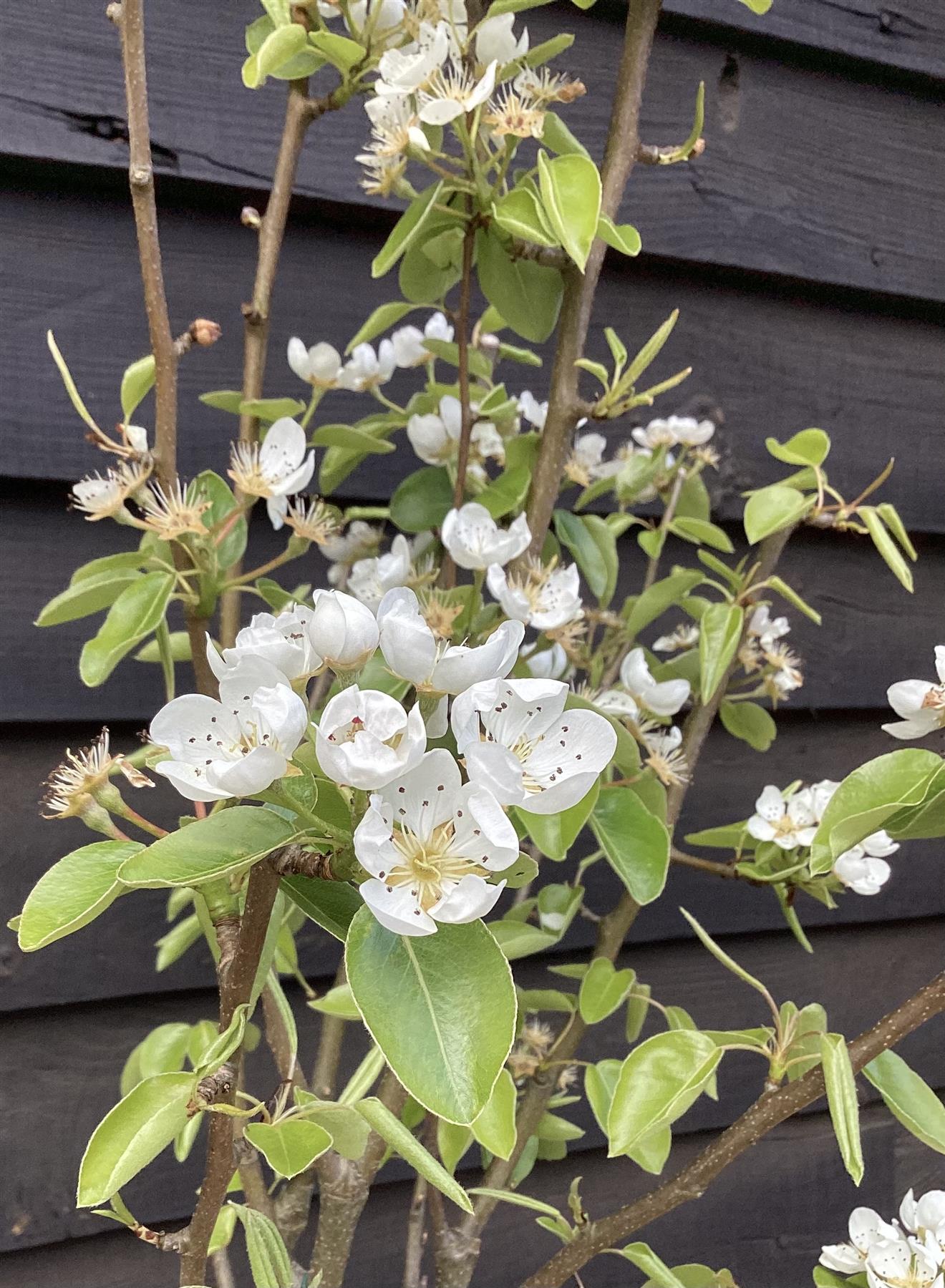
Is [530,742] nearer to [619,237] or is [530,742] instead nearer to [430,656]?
[430,656]

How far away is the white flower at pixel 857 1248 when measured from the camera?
622 mm

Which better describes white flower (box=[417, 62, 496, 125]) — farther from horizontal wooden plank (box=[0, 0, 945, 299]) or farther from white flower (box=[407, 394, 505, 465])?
horizontal wooden plank (box=[0, 0, 945, 299])

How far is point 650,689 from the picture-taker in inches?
27.5

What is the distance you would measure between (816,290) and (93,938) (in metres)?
1.03

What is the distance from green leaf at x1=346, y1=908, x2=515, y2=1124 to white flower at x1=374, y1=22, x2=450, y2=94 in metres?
0.45

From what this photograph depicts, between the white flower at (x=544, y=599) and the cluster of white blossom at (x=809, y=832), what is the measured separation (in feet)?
0.66

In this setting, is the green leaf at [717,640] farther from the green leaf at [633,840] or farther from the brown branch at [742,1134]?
the brown branch at [742,1134]

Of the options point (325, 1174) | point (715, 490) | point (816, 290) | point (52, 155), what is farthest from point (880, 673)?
point (52, 155)

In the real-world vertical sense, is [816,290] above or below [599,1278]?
above

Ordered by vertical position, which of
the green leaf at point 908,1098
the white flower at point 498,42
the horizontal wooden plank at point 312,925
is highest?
the white flower at point 498,42

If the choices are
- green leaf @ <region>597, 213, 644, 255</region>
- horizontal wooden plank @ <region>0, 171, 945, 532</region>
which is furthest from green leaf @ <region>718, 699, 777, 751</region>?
green leaf @ <region>597, 213, 644, 255</region>

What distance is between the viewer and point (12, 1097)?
0.88m

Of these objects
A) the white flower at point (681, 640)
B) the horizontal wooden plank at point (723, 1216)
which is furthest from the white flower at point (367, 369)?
the horizontal wooden plank at point (723, 1216)

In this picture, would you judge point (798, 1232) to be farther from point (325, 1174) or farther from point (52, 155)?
point (52, 155)
